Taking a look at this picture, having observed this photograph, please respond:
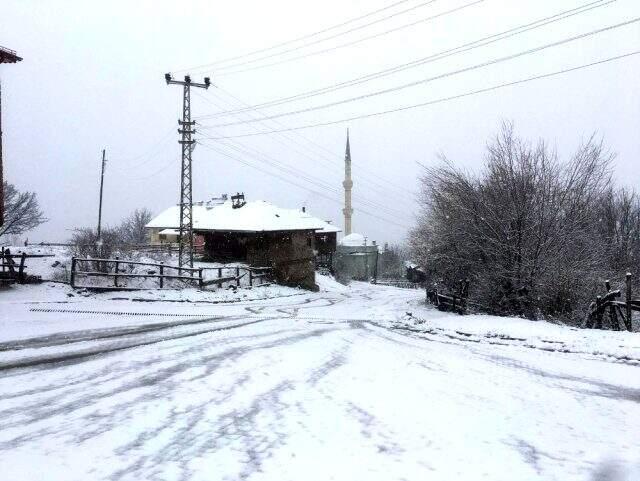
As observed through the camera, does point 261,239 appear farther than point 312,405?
Yes

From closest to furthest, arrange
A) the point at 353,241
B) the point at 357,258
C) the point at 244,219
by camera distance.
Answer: the point at 244,219
the point at 357,258
the point at 353,241

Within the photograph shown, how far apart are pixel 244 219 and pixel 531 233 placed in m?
24.8

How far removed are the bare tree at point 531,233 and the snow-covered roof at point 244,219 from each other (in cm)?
1913

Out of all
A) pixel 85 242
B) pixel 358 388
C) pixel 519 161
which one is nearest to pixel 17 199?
pixel 85 242

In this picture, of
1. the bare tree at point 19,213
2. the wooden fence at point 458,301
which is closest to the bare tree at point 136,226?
the bare tree at point 19,213

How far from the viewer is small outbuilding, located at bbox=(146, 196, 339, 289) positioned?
36188mm

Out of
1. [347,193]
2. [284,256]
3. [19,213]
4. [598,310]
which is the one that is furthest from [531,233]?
[347,193]

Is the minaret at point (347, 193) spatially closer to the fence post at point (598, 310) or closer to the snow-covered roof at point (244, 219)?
the snow-covered roof at point (244, 219)

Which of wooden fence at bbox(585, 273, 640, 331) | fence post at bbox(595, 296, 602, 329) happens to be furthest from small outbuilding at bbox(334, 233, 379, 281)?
fence post at bbox(595, 296, 602, 329)

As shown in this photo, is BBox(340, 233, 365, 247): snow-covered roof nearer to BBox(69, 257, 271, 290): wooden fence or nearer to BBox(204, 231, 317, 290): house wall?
BBox(204, 231, 317, 290): house wall

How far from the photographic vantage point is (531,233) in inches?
652

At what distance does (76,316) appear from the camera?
1285 cm

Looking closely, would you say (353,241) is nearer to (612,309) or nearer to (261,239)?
(261,239)

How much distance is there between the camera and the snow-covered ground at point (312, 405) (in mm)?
3811
